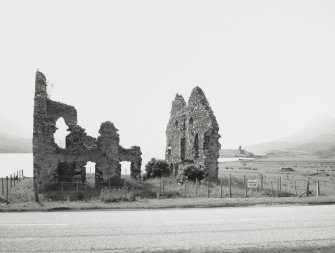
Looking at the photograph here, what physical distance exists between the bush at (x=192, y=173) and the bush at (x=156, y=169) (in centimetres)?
445

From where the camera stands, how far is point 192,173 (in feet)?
136

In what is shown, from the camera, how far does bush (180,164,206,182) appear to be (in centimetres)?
4134

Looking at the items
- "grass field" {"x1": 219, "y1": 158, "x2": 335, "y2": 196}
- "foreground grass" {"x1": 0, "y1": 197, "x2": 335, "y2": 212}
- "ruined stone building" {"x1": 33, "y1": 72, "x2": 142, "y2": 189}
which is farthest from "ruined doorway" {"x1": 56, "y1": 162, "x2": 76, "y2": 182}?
"grass field" {"x1": 219, "y1": 158, "x2": 335, "y2": 196}

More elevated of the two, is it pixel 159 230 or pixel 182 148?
pixel 182 148

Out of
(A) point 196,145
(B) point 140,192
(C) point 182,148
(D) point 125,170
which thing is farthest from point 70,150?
(C) point 182,148

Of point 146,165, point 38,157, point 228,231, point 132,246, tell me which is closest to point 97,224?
point 132,246

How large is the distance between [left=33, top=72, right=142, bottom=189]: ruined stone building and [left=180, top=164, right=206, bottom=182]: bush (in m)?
5.01

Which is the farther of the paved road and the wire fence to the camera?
the wire fence

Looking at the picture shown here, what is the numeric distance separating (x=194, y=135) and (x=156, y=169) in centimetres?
591

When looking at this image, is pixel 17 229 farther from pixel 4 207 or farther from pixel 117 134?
pixel 117 134

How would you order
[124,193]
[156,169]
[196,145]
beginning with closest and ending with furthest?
1. [124,193]
2. [156,169]
3. [196,145]

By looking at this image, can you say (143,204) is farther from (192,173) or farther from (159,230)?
(192,173)

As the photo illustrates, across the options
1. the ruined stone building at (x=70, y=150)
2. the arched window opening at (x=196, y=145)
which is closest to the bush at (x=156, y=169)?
the ruined stone building at (x=70, y=150)

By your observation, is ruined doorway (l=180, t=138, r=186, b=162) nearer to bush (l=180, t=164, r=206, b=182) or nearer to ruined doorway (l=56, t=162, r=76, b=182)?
bush (l=180, t=164, r=206, b=182)
